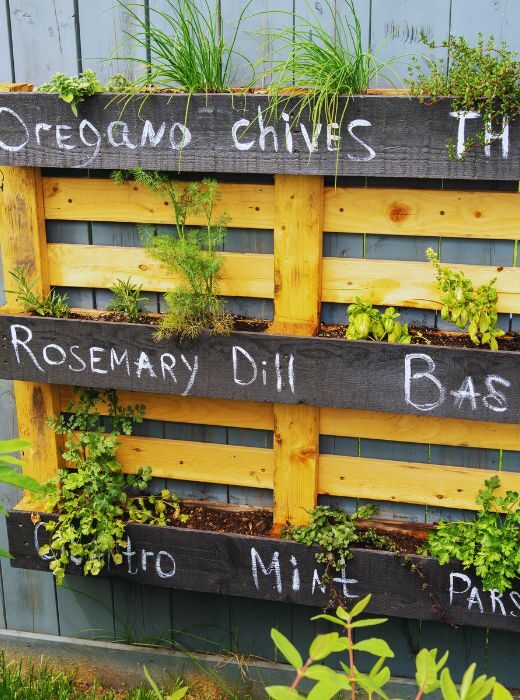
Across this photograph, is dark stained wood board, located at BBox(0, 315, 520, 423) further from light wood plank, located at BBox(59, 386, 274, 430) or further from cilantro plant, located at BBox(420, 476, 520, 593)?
cilantro plant, located at BBox(420, 476, 520, 593)

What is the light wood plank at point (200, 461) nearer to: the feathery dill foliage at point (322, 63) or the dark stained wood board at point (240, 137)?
the dark stained wood board at point (240, 137)

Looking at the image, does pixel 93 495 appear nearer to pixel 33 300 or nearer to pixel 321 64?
pixel 33 300

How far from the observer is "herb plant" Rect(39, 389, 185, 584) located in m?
3.22

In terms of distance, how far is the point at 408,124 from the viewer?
2588mm

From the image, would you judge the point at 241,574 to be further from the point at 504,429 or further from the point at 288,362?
the point at 504,429

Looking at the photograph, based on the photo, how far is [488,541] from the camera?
115 inches

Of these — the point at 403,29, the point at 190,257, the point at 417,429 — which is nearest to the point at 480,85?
the point at 403,29

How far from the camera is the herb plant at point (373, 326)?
2824 millimetres

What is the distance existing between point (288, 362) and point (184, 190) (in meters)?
0.72

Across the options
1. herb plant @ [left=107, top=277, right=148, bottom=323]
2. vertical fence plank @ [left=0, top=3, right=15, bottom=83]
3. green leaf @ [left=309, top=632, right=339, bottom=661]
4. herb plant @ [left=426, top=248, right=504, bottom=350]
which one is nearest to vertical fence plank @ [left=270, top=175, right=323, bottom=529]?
herb plant @ [left=426, top=248, right=504, bottom=350]

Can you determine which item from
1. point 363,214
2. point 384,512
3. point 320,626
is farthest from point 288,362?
point 320,626

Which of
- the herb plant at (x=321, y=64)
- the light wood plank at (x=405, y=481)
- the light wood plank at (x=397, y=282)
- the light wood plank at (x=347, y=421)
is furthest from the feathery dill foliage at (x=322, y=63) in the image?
the light wood plank at (x=405, y=481)

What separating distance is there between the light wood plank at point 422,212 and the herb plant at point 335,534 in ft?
3.53

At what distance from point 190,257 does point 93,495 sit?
105 centimetres
